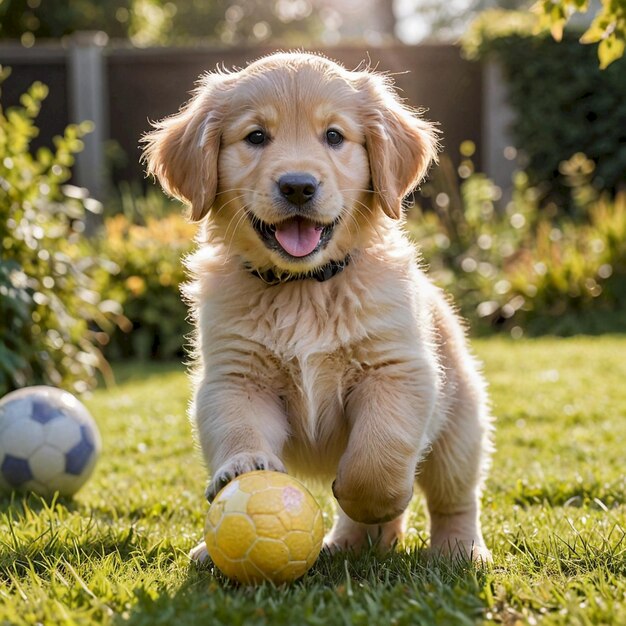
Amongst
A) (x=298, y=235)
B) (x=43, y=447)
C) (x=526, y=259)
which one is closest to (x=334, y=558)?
(x=298, y=235)

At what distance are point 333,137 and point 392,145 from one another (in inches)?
9.5

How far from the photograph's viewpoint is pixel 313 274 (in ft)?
10.2

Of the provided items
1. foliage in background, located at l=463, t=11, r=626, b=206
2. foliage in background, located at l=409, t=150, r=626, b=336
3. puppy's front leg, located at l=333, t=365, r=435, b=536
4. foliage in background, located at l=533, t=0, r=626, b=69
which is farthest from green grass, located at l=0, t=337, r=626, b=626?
foliage in background, located at l=463, t=11, r=626, b=206

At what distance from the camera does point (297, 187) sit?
9.40 ft

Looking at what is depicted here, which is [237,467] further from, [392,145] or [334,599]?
[392,145]

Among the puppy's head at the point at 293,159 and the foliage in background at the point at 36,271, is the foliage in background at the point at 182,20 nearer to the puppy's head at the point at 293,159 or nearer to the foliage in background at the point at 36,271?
the foliage in background at the point at 36,271

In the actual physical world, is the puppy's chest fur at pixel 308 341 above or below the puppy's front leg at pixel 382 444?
above

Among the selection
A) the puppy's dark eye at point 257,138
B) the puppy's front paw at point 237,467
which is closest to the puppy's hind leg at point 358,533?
the puppy's front paw at point 237,467

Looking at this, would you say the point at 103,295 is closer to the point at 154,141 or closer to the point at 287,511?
the point at 154,141

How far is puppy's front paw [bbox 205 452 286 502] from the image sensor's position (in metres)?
2.62

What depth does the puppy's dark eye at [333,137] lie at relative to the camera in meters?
3.11

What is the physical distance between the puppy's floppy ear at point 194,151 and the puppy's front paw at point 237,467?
927 mm

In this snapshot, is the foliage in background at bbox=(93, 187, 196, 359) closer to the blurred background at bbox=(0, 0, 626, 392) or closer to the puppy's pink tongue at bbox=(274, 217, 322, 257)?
the blurred background at bbox=(0, 0, 626, 392)

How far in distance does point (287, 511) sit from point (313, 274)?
0.88 m
